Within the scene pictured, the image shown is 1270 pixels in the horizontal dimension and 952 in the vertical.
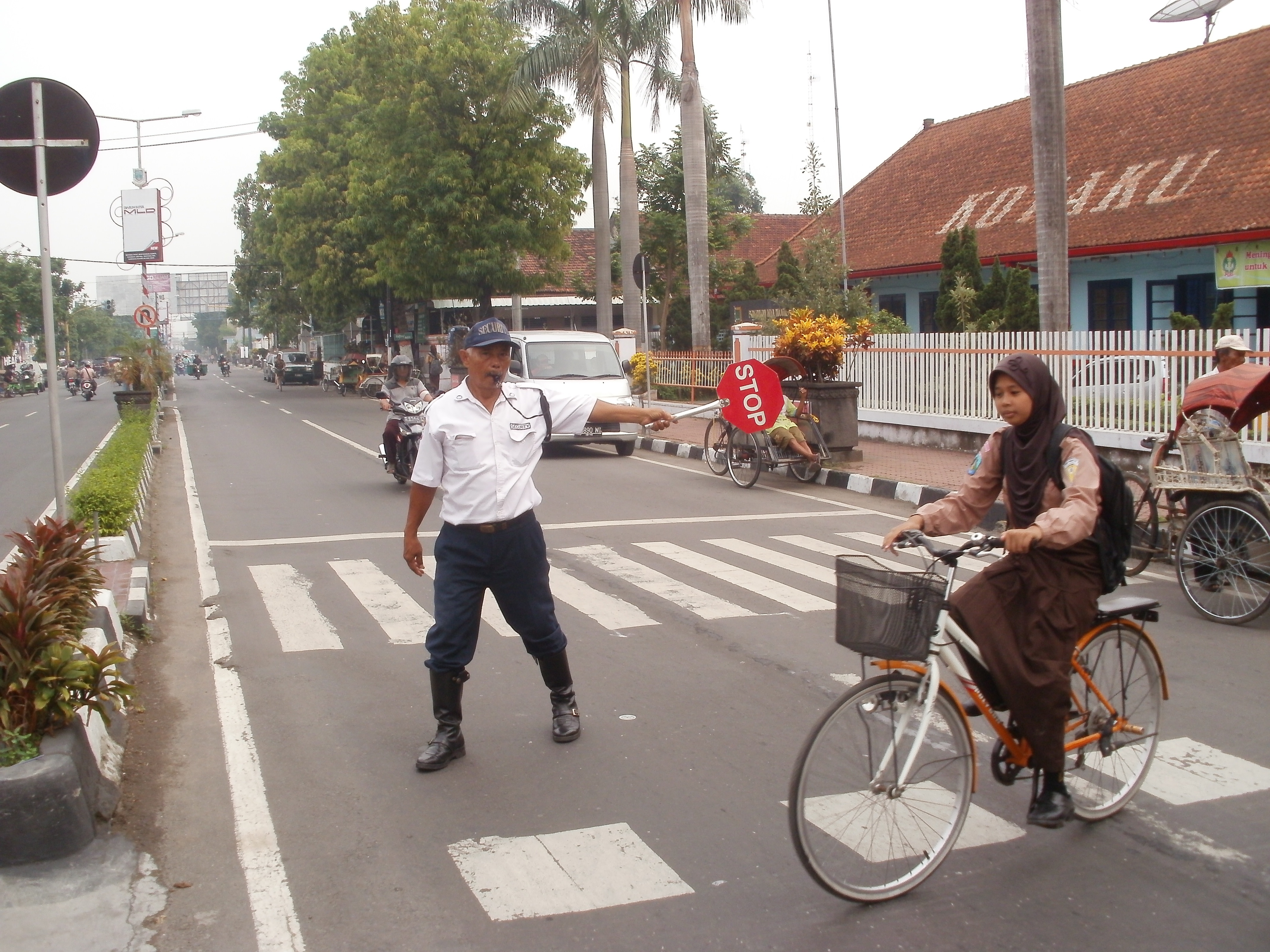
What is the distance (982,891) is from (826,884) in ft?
1.83

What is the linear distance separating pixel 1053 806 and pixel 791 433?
10051 mm

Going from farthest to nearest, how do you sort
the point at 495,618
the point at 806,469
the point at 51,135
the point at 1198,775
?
the point at 806,469, the point at 495,618, the point at 51,135, the point at 1198,775

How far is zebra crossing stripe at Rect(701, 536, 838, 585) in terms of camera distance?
8.73 meters

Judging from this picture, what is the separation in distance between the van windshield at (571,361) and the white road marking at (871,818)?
15.2 meters

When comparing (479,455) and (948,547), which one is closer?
(948,547)

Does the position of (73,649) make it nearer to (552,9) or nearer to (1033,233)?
(1033,233)

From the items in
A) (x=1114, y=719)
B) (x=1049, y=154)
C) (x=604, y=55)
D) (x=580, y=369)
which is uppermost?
(x=604, y=55)

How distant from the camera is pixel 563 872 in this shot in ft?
12.6

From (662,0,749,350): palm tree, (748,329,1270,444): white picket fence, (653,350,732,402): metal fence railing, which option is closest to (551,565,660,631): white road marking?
(748,329,1270,444): white picket fence

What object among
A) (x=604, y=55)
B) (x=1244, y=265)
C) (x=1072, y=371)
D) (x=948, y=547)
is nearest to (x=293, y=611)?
(x=948, y=547)

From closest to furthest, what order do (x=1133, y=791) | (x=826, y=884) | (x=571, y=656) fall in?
(x=826, y=884) → (x=1133, y=791) → (x=571, y=656)

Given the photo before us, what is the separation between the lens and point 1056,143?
14211 millimetres

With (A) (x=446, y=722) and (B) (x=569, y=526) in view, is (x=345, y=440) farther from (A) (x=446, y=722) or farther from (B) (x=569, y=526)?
(A) (x=446, y=722)

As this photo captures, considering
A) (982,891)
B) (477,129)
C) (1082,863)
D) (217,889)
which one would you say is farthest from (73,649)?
(477,129)
